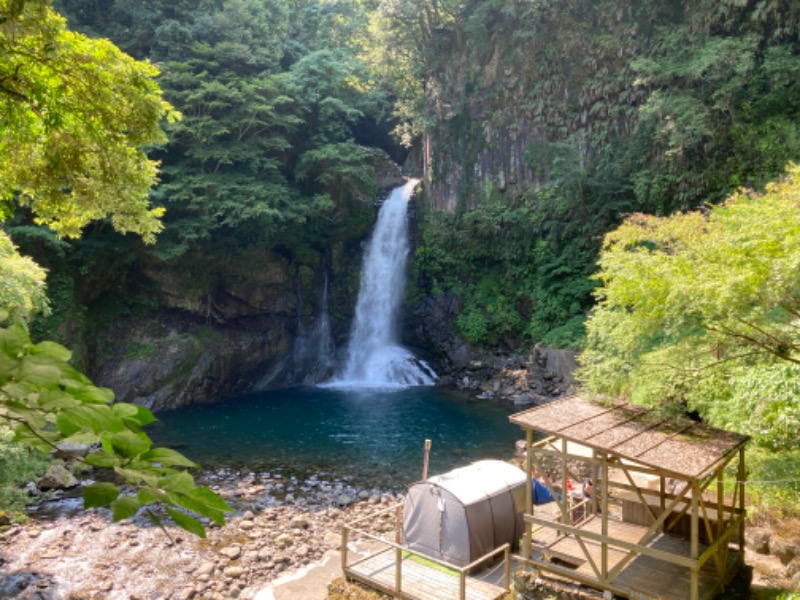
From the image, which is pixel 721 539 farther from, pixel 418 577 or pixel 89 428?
pixel 89 428

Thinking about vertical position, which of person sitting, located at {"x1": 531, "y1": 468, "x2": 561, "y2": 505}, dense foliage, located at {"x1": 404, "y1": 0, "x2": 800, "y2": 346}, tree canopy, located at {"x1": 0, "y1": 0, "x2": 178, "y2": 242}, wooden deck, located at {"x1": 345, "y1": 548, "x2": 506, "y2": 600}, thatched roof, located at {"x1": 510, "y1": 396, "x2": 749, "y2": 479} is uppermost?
dense foliage, located at {"x1": 404, "y1": 0, "x2": 800, "y2": 346}

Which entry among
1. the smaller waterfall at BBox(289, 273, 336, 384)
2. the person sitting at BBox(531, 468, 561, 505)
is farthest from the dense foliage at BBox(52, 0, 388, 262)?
the person sitting at BBox(531, 468, 561, 505)

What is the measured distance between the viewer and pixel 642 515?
991 cm

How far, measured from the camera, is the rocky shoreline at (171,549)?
10203 mm

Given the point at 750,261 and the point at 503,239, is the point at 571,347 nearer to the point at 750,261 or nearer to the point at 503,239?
the point at 503,239

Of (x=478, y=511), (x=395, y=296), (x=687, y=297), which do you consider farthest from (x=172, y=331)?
(x=687, y=297)

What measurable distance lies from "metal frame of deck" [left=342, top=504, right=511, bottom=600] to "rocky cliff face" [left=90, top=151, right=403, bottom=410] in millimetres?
15964

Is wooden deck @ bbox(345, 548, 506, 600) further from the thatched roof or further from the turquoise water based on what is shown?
the turquoise water

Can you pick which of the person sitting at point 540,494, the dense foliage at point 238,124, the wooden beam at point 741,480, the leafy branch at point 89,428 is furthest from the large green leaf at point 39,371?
the dense foliage at point 238,124

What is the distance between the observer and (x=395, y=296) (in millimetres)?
29391

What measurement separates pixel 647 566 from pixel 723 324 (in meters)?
3.82

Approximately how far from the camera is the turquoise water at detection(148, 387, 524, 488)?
54.1ft

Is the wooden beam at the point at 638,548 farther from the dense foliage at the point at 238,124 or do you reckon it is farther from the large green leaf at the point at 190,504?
the dense foliage at the point at 238,124

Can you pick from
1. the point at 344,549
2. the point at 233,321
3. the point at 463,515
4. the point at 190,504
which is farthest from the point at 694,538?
the point at 233,321
